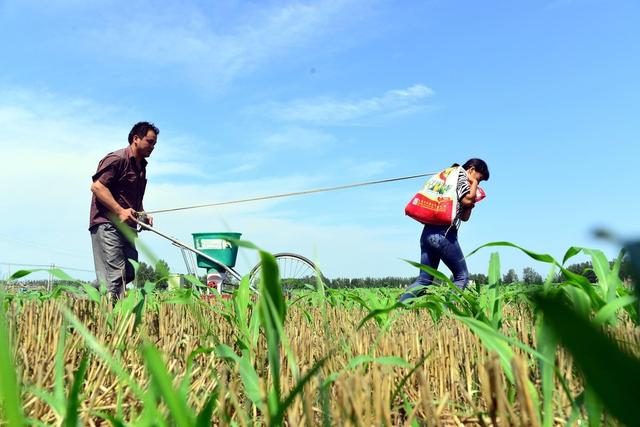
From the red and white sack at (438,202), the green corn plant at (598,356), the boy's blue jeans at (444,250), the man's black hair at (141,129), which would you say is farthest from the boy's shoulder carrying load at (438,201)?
the green corn plant at (598,356)

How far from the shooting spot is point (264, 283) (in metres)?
0.81

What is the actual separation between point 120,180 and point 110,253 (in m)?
0.64

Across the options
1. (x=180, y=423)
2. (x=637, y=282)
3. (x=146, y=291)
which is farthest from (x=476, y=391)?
(x=146, y=291)

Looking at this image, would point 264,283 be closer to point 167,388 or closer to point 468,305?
point 167,388

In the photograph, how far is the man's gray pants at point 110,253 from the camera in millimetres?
5070

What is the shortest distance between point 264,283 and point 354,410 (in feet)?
0.68

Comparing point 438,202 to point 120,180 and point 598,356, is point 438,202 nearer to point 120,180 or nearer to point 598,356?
point 120,180

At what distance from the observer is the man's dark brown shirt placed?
200 inches

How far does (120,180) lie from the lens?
205 inches

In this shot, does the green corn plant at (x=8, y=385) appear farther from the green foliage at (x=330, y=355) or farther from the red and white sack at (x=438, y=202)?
the red and white sack at (x=438, y=202)

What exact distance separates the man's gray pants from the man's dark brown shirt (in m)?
0.10

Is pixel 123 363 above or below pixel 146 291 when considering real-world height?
below

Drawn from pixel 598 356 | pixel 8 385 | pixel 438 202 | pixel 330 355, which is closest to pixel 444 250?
pixel 438 202

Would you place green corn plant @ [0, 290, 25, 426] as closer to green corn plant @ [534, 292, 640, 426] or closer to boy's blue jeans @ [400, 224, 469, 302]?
green corn plant @ [534, 292, 640, 426]
